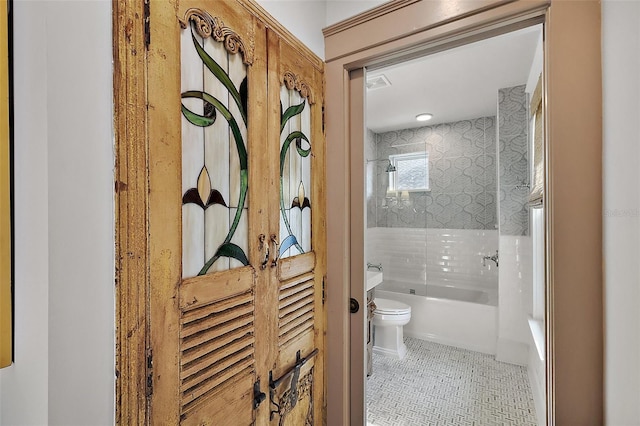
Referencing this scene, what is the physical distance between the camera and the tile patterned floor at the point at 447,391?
1.90 m

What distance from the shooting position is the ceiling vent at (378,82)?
2280 millimetres

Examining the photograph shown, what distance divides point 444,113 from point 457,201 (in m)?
1.01

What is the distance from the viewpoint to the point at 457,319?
2891 mm

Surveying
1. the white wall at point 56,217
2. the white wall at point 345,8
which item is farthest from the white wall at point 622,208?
the white wall at point 56,217

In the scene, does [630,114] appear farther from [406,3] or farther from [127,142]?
[127,142]

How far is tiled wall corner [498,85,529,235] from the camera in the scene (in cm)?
255

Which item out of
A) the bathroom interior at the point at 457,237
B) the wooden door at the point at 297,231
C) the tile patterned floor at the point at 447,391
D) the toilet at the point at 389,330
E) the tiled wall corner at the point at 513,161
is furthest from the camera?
the toilet at the point at 389,330

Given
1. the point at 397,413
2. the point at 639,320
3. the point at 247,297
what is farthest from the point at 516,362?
the point at 247,297

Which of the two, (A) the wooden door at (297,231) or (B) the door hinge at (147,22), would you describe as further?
(A) the wooden door at (297,231)

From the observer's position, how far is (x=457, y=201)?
11.6 feet

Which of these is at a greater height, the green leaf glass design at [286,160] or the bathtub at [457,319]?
the green leaf glass design at [286,160]

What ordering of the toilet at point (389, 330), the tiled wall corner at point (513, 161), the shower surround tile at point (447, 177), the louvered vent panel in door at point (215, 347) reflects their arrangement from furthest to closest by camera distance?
1. the shower surround tile at point (447, 177)
2. the toilet at point (389, 330)
3. the tiled wall corner at point (513, 161)
4. the louvered vent panel in door at point (215, 347)

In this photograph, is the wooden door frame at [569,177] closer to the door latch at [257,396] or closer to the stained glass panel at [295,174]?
the stained glass panel at [295,174]

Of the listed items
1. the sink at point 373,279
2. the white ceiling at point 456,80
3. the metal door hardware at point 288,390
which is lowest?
the metal door hardware at point 288,390
